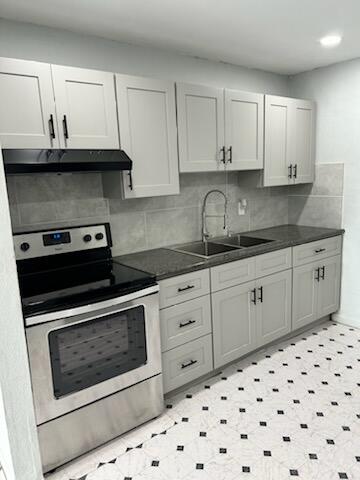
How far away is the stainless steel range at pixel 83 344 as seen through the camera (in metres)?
1.71

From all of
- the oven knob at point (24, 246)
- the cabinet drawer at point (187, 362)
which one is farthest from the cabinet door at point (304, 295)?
the oven knob at point (24, 246)

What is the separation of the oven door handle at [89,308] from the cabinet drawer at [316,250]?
4.85ft

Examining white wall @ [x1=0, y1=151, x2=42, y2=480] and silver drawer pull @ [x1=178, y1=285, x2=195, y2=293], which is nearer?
white wall @ [x1=0, y1=151, x2=42, y2=480]

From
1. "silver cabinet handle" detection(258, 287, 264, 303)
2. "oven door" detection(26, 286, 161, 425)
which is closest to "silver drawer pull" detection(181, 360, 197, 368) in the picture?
"oven door" detection(26, 286, 161, 425)

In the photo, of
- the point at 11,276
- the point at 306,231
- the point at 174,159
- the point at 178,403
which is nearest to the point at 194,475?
the point at 178,403

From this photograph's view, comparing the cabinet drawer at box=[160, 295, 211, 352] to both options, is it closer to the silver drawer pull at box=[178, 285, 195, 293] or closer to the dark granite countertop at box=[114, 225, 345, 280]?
the silver drawer pull at box=[178, 285, 195, 293]

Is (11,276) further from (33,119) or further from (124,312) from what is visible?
(33,119)

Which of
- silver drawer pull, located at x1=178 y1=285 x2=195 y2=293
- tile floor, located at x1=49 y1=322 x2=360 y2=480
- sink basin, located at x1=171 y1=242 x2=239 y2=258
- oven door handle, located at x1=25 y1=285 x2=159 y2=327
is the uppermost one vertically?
sink basin, located at x1=171 y1=242 x2=239 y2=258

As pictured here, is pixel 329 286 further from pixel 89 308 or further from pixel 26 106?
pixel 26 106

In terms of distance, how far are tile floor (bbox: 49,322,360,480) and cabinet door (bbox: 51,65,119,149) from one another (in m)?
1.76

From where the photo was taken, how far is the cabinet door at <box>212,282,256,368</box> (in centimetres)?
251

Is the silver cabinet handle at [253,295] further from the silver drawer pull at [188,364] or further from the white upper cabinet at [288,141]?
the white upper cabinet at [288,141]

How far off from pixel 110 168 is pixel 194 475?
1.72m

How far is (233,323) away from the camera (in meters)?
2.61
